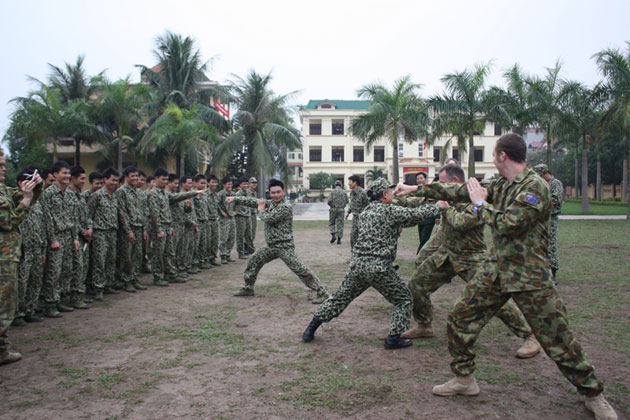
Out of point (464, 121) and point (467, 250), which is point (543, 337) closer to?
point (467, 250)

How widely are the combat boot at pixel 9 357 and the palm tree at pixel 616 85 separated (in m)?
22.2

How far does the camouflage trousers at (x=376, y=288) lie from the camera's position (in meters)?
4.87

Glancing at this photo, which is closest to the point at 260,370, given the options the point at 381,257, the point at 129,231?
the point at 381,257

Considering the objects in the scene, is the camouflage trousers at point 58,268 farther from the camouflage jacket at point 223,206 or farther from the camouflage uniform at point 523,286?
the camouflage uniform at point 523,286

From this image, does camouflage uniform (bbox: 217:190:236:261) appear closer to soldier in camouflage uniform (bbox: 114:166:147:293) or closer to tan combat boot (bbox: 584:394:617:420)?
soldier in camouflage uniform (bbox: 114:166:147:293)

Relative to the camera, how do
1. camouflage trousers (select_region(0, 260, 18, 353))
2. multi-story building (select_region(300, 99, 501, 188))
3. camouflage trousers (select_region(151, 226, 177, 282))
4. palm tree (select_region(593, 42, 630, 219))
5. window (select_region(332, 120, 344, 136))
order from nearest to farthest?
camouflage trousers (select_region(0, 260, 18, 353)), camouflage trousers (select_region(151, 226, 177, 282)), palm tree (select_region(593, 42, 630, 219)), multi-story building (select_region(300, 99, 501, 188)), window (select_region(332, 120, 344, 136))

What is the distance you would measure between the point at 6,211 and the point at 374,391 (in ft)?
12.8

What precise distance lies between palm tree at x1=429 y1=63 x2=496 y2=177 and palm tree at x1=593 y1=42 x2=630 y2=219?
14.9ft

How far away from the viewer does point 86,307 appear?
23.0 ft

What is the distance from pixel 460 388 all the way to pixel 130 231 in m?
5.94

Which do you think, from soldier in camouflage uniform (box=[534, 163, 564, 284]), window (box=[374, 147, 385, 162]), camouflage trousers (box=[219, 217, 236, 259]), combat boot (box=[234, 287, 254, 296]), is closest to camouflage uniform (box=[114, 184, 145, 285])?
combat boot (box=[234, 287, 254, 296])

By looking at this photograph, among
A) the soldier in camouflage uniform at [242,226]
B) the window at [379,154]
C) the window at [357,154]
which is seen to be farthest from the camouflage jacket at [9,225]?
the window at [357,154]

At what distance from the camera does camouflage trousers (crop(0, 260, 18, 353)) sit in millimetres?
4598

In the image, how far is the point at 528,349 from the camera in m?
4.73
